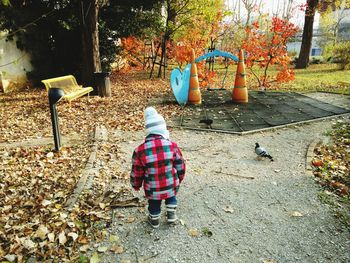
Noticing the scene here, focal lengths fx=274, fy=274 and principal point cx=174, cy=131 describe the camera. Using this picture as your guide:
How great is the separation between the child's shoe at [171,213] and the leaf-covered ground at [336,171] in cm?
203

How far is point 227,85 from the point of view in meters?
13.2

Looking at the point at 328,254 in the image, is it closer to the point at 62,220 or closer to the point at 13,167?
the point at 62,220

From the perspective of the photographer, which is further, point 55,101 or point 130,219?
point 55,101

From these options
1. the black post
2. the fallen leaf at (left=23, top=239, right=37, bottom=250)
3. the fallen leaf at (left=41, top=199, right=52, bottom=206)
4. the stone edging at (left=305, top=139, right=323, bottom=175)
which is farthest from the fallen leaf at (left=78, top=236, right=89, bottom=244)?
the stone edging at (left=305, top=139, right=323, bottom=175)

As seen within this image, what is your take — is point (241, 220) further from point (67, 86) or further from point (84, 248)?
point (67, 86)

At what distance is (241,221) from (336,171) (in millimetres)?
2261

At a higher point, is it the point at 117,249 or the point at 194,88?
the point at 194,88

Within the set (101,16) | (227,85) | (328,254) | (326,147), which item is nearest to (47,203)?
(328,254)

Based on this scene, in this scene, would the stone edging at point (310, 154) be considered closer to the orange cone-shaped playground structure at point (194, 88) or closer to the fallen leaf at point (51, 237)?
the fallen leaf at point (51, 237)

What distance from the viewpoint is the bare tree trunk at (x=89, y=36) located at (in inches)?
389

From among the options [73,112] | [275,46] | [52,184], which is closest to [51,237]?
[52,184]

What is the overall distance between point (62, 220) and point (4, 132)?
419cm

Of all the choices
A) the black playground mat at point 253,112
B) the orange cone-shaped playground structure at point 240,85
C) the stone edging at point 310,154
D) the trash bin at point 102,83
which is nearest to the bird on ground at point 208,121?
the black playground mat at point 253,112

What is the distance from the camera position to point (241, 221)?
329 cm
